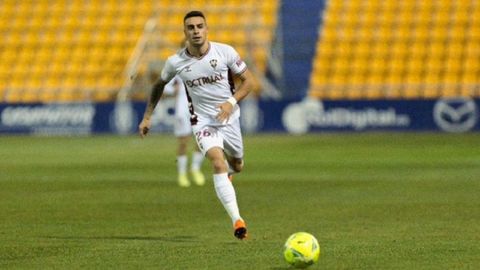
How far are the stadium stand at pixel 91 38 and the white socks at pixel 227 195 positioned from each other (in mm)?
23756

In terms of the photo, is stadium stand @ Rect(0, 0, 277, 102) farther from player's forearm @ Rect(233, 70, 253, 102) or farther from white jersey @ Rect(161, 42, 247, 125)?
player's forearm @ Rect(233, 70, 253, 102)

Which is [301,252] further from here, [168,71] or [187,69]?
[168,71]

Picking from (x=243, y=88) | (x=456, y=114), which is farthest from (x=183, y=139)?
(x=456, y=114)

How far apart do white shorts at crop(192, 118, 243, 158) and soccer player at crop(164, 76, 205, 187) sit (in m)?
6.26

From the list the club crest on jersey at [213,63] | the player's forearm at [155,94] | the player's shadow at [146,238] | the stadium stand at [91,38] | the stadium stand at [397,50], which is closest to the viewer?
the player's shadow at [146,238]

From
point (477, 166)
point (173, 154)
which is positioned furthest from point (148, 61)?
point (477, 166)

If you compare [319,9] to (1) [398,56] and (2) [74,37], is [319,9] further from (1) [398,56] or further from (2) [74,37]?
(2) [74,37]

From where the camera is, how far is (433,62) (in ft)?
114

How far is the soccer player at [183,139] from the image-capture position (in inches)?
736

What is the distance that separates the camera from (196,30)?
443 inches

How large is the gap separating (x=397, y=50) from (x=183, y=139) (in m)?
17.4

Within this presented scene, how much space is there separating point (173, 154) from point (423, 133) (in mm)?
8577

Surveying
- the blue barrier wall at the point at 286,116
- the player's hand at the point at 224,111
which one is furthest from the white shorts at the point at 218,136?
the blue barrier wall at the point at 286,116

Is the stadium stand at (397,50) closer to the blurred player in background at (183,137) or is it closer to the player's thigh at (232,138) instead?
the blurred player in background at (183,137)
